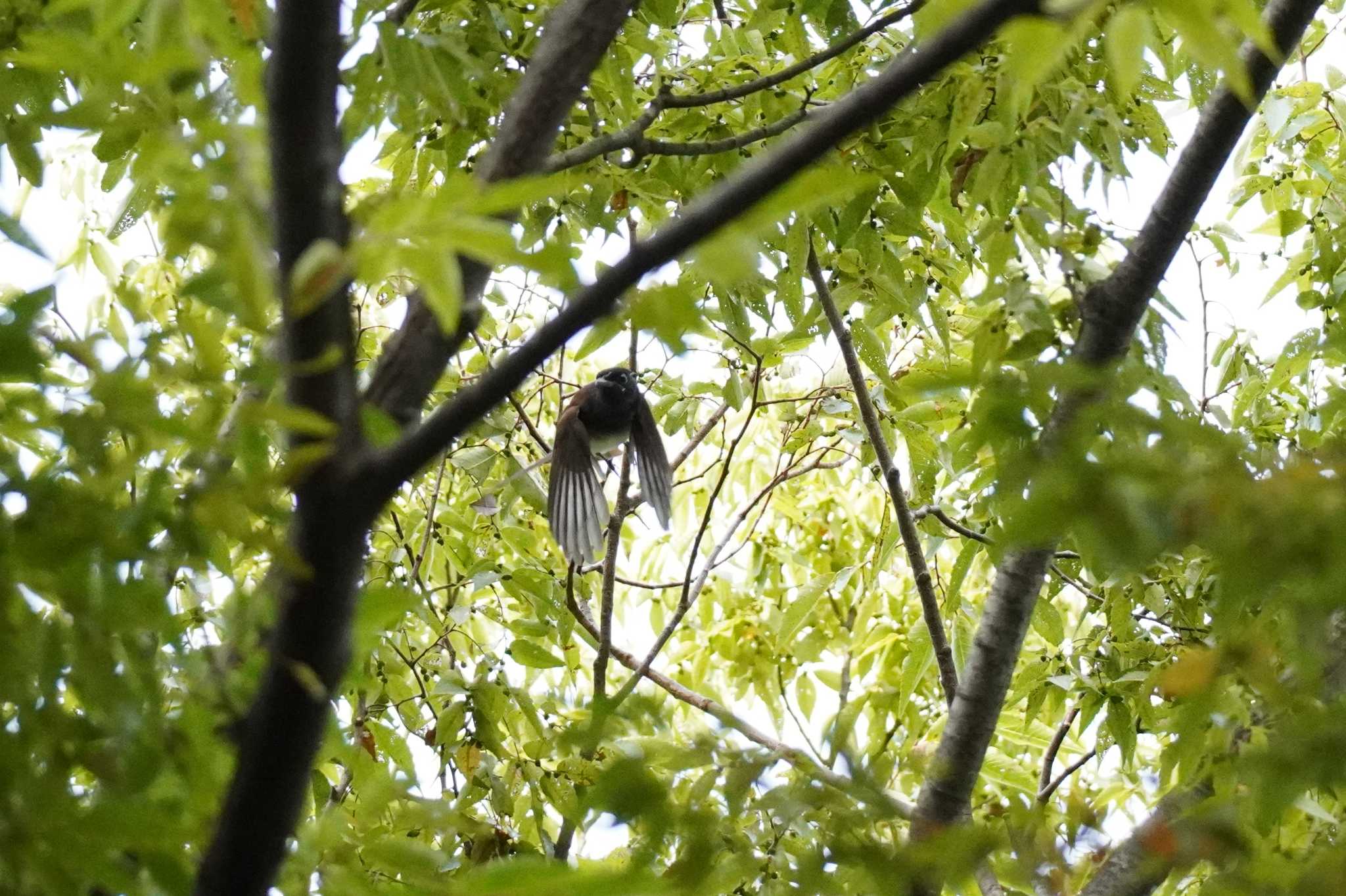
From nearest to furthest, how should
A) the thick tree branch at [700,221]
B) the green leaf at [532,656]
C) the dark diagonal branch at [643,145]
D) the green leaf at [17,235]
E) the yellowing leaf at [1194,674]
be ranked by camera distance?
the thick tree branch at [700,221] → the yellowing leaf at [1194,674] → the green leaf at [17,235] → the dark diagonal branch at [643,145] → the green leaf at [532,656]

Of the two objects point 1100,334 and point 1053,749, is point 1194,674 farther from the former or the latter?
point 1053,749

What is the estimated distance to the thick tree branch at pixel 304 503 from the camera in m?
0.83

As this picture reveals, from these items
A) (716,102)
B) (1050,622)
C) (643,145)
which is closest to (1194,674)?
(643,145)

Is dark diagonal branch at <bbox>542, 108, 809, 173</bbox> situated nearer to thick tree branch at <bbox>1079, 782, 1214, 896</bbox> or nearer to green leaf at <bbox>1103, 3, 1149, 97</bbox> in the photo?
green leaf at <bbox>1103, 3, 1149, 97</bbox>

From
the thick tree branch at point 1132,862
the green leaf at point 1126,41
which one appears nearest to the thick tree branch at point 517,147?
the green leaf at point 1126,41

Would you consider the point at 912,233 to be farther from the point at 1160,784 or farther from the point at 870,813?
the point at 870,813

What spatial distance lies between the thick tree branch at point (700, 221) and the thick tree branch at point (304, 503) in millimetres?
48

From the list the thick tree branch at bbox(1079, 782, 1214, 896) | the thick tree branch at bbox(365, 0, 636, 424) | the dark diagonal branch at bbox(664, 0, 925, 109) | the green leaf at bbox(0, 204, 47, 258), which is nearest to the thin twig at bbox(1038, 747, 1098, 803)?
the thick tree branch at bbox(1079, 782, 1214, 896)

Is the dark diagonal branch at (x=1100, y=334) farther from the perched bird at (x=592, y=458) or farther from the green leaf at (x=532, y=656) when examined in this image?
the perched bird at (x=592, y=458)

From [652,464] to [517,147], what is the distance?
2676 millimetres

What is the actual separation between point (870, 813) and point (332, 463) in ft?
1.87

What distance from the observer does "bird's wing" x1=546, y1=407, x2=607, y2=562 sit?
11.4ft

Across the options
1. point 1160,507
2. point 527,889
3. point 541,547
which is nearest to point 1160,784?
point 1160,507

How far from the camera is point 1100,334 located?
1.48 m
